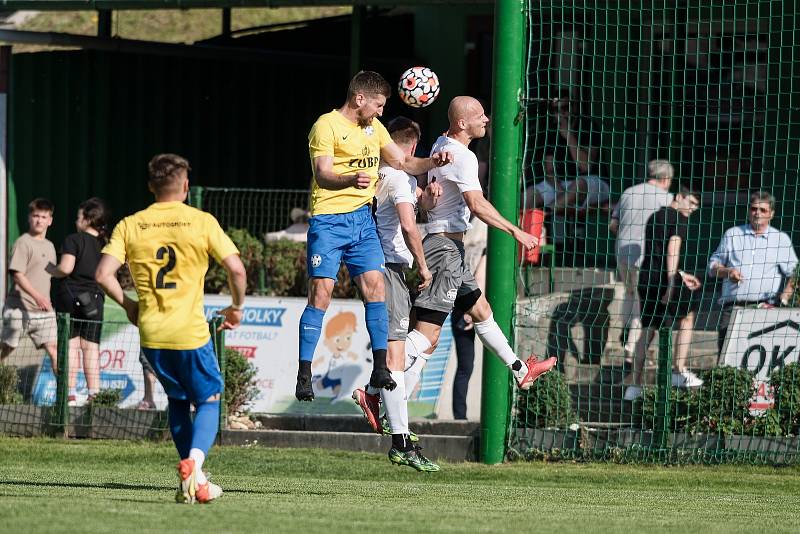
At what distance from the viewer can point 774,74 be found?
53.1ft

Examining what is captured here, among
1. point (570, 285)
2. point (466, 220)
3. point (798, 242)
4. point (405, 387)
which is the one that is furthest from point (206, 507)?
point (798, 242)

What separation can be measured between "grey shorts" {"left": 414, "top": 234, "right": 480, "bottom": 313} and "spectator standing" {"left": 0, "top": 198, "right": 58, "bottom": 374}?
5.61 meters

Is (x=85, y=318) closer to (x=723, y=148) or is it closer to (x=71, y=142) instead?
(x=71, y=142)

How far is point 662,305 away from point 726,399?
1.49m

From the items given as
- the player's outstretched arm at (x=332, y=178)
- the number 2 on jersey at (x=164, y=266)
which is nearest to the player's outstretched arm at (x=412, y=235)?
the player's outstretched arm at (x=332, y=178)

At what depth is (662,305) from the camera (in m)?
13.6

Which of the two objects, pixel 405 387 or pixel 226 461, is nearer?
pixel 405 387

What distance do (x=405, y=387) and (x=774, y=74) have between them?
8161 mm

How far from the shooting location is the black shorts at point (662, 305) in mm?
13523

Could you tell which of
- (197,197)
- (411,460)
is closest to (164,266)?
(411,460)

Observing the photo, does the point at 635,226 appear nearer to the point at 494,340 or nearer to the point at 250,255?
the point at 494,340

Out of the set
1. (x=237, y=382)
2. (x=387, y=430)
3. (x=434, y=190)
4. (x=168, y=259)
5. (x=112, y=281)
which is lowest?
(x=237, y=382)

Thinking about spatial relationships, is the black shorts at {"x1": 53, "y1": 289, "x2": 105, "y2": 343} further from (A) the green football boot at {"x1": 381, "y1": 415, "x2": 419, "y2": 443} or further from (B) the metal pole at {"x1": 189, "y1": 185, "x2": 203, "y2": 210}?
(A) the green football boot at {"x1": 381, "y1": 415, "x2": 419, "y2": 443}

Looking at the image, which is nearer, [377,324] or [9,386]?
[377,324]
